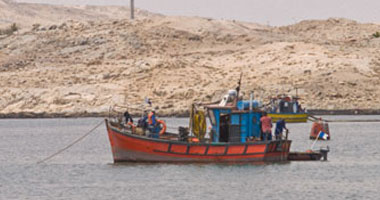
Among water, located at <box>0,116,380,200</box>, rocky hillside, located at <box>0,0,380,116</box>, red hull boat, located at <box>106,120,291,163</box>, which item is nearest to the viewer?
water, located at <box>0,116,380,200</box>

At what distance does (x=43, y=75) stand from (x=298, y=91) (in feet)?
116

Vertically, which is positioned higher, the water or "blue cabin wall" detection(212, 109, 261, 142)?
"blue cabin wall" detection(212, 109, 261, 142)

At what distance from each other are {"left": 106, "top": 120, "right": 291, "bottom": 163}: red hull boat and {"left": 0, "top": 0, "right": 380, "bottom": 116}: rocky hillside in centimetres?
6203

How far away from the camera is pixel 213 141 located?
46.8 m

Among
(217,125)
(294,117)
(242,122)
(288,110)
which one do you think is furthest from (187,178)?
(294,117)

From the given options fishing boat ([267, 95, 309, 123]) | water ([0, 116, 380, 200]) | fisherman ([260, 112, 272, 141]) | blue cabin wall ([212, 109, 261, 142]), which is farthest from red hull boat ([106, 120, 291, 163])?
fishing boat ([267, 95, 309, 123])

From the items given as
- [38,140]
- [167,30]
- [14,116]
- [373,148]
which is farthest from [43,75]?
[373,148]

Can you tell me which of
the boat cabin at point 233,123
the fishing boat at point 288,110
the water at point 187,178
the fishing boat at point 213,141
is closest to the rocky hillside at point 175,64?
the fishing boat at point 288,110

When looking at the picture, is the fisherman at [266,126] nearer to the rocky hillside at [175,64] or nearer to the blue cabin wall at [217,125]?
the blue cabin wall at [217,125]

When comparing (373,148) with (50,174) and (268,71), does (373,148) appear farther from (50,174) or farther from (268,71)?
(268,71)

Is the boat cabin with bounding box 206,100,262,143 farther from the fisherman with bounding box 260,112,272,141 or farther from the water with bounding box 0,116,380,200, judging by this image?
the water with bounding box 0,116,380,200

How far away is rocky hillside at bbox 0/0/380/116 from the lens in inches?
4601

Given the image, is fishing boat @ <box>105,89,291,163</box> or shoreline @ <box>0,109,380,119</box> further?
shoreline @ <box>0,109,380,119</box>

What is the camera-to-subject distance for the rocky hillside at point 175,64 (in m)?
117
